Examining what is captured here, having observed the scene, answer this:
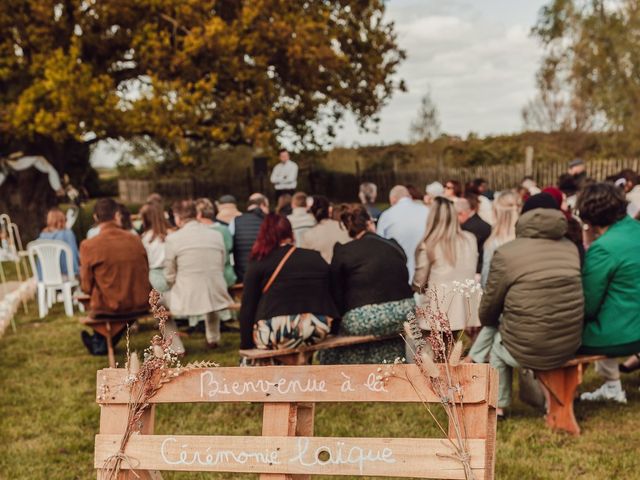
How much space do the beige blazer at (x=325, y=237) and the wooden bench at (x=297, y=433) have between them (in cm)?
503

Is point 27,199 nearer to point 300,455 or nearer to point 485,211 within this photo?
point 485,211

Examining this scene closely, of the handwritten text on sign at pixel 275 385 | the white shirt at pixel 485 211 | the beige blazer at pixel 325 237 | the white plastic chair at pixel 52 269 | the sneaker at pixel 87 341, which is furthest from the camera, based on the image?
the white plastic chair at pixel 52 269

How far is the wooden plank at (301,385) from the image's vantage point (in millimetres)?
2814

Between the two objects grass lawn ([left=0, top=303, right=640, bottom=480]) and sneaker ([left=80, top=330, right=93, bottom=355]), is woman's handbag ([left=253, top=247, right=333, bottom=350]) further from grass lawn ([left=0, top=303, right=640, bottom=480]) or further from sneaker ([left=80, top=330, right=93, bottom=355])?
sneaker ([left=80, top=330, right=93, bottom=355])

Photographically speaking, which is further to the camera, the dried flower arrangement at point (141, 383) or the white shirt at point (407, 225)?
the white shirt at point (407, 225)

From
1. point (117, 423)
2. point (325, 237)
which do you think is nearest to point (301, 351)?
point (325, 237)

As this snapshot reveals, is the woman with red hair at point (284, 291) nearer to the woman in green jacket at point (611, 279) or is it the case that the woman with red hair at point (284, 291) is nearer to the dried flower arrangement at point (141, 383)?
the woman in green jacket at point (611, 279)

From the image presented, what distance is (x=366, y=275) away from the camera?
6180 millimetres

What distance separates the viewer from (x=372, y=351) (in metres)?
6.36

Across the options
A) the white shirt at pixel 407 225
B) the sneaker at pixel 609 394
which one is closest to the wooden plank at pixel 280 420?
the sneaker at pixel 609 394

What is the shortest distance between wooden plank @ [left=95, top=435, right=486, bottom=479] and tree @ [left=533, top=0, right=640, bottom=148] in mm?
27519

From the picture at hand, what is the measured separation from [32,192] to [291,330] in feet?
62.9

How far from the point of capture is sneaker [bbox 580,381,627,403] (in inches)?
248

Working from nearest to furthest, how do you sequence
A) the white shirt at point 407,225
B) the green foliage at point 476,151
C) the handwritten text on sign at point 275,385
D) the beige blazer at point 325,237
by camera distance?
the handwritten text on sign at point 275,385
the beige blazer at point 325,237
the white shirt at point 407,225
the green foliage at point 476,151
